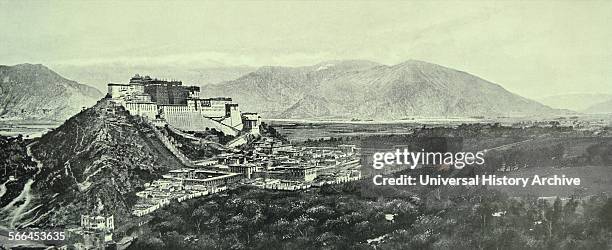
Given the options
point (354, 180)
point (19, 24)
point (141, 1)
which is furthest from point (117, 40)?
point (354, 180)

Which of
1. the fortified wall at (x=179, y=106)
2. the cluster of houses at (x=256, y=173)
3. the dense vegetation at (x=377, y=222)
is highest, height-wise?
the fortified wall at (x=179, y=106)

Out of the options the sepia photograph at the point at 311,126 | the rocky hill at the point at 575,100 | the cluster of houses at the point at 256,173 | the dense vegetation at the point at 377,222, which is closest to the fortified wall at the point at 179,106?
the sepia photograph at the point at 311,126

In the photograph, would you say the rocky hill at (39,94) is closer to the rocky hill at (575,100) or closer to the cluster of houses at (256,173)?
the cluster of houses at (256,173)

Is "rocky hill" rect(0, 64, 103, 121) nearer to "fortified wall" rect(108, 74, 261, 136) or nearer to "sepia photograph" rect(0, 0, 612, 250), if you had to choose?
"sepia photograph" rect(0, 0, 612, 250)

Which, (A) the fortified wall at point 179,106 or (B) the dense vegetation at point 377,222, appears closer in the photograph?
(B) the dense vegetation at point 377,222

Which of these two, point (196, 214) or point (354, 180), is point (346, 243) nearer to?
point (354, 180)

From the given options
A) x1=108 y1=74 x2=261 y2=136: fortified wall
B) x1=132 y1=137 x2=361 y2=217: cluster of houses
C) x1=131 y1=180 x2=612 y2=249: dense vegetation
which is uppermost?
x1=108 y1=74 x2=261 y2=136: fortified wall

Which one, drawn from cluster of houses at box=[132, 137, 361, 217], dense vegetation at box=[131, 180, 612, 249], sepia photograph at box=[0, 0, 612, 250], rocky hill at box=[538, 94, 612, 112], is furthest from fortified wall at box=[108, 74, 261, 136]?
rocky hill at box=[538, 94, 612, 112]

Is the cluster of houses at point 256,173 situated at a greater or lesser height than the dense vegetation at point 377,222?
greater
